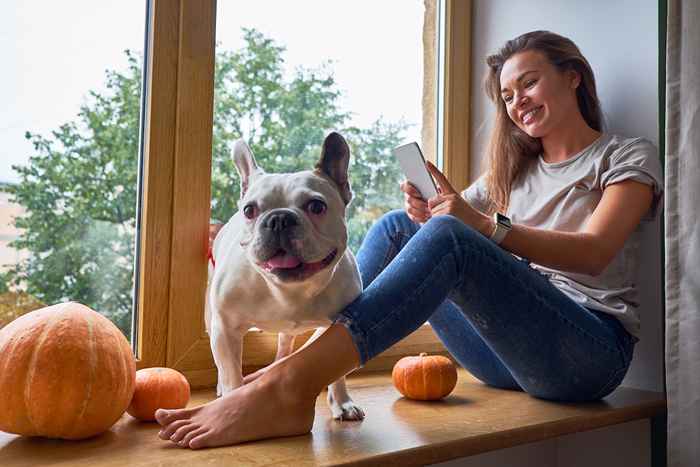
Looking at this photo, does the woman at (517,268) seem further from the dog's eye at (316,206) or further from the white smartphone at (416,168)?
the dog's eye at (316,206)

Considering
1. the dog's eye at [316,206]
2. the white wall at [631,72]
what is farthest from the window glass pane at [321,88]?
the dog's eye at [316,206]

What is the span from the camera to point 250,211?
1.18m

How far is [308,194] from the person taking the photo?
116 cm

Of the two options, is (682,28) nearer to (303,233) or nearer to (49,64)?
(303,233)

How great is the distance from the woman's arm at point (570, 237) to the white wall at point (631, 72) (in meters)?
0.30

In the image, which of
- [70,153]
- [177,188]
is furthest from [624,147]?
[70,153]

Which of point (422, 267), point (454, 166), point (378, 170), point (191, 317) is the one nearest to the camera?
point (422, 267)

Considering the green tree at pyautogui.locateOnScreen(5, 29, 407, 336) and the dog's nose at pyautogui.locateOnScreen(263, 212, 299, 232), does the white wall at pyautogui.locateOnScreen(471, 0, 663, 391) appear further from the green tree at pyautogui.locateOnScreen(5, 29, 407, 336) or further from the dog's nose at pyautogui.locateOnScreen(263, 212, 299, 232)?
the dog's nose at pyautogui.locateOnScreen(263, 212, 299, 232)

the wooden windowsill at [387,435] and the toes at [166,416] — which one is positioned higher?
the toes at [166,416]

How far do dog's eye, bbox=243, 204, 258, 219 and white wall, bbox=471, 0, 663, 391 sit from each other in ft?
3.54

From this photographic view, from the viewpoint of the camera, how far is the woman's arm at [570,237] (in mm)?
1408

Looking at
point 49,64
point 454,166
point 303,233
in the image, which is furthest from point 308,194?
point 454,166

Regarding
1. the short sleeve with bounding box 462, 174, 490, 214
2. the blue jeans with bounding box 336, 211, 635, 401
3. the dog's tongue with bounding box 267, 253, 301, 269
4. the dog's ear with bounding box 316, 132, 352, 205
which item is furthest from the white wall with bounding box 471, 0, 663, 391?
the dog's tongue with bounding box 267, 253, 301, 269

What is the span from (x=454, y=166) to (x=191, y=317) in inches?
40.8
